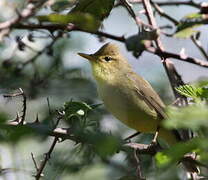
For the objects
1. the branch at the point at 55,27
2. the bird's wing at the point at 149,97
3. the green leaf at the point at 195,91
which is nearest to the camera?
the branch at the point at 55,27

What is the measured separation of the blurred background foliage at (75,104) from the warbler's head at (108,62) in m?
0.17

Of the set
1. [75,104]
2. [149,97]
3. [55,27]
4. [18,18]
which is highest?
[18,18]

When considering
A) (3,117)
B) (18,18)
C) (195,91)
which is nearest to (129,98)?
(195,91)

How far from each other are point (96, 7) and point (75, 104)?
0.60 m

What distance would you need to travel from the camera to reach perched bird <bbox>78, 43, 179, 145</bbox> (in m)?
4.10

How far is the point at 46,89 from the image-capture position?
4.19m

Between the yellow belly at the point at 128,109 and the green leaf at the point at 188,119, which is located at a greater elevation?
the green leaf at the point at 188,119

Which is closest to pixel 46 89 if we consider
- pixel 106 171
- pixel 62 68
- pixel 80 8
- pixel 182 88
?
pixel 62 68

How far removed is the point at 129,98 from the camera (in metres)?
4.23

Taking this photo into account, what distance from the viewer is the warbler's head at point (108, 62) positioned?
4.49m

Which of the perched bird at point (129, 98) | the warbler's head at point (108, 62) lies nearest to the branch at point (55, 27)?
the perched bird at point (129, 98)

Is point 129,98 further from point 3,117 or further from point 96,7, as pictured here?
point 3,117

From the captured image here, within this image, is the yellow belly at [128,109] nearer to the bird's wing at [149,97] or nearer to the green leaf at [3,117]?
the bird's wing at [149,97]

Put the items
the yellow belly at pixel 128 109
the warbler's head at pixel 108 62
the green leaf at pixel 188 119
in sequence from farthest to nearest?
1. the warbler's head at pixel 108 62
2. the yellow belly at pixel 128 109
3. the green leaf at pixel 188 119
